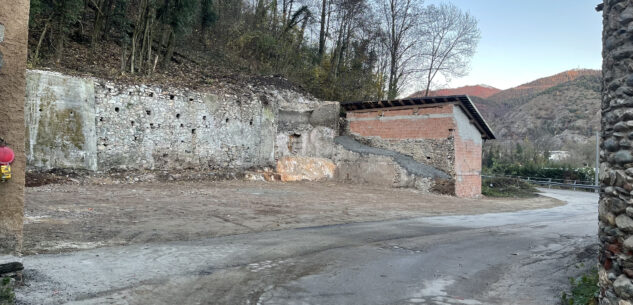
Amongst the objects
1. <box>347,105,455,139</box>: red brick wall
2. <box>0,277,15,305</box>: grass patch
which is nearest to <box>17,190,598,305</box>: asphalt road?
<box>0,277,15,305</box>: grass patch

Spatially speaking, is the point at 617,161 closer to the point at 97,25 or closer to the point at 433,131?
the point at 433,131

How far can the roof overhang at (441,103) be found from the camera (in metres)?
22.7

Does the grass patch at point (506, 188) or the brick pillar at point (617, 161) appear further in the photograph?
the grass patch at point (506, 188)

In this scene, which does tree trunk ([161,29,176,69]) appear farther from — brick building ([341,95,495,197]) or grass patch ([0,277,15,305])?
grass patch ([0,277,15,305])

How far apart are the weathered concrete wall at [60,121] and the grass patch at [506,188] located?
78.0 ft

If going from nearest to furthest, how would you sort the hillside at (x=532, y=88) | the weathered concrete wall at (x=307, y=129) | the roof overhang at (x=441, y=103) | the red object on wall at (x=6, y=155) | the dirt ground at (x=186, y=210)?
1. the red object on wall at (x=6, y=155)
2. the dirt ground at (x=186, y=210)
3. the roof overhang at (x=441, y=103)
4. the weathered concrete wall at (x=307, y=129)
5. the hillside at (x=532, y=88)

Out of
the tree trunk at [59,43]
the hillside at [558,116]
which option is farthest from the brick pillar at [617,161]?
the hillside at [558,116]

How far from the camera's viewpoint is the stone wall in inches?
593

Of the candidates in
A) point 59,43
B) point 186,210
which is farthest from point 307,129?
point 186,210

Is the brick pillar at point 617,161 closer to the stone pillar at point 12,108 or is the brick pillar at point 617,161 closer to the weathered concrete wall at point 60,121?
the stone pillar at point 12,108

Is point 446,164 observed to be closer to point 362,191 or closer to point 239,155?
point 362,191

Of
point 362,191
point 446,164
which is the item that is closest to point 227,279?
point 362,191

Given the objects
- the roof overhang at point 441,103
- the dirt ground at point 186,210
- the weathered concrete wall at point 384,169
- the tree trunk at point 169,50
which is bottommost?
the dirt ground at point 186,210

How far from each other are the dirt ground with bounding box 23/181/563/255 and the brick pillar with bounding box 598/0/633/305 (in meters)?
7.05
